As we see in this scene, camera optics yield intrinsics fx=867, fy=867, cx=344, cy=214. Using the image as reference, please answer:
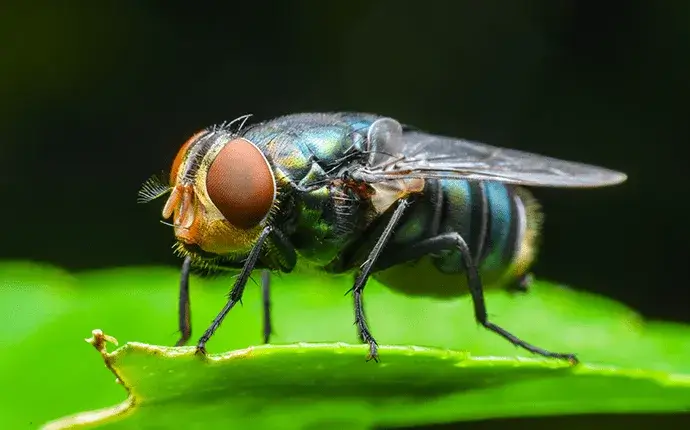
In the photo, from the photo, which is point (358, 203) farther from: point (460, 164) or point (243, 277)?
point (243, 277)

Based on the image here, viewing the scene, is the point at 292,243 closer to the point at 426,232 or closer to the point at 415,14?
the point at 426,232

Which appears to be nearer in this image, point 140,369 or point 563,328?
point 140,369

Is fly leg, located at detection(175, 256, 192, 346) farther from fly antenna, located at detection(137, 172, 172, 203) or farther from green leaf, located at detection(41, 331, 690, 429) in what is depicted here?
green leaf, located at detection(41, 331, 690, 429)

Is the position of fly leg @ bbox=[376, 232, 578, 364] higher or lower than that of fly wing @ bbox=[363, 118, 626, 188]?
lower

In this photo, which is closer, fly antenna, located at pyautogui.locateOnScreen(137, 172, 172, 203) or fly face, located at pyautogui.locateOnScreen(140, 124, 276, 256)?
fly face, located at pyautogui.locateOnScreen(140, 124, 276, 256)

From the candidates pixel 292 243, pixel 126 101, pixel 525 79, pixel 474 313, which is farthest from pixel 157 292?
pixel 525 79

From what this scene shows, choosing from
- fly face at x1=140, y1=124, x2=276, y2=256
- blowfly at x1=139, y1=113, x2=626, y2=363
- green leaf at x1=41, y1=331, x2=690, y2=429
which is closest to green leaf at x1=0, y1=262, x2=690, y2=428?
green leaf at x1=41, y1=331, x2=690, y2=429
